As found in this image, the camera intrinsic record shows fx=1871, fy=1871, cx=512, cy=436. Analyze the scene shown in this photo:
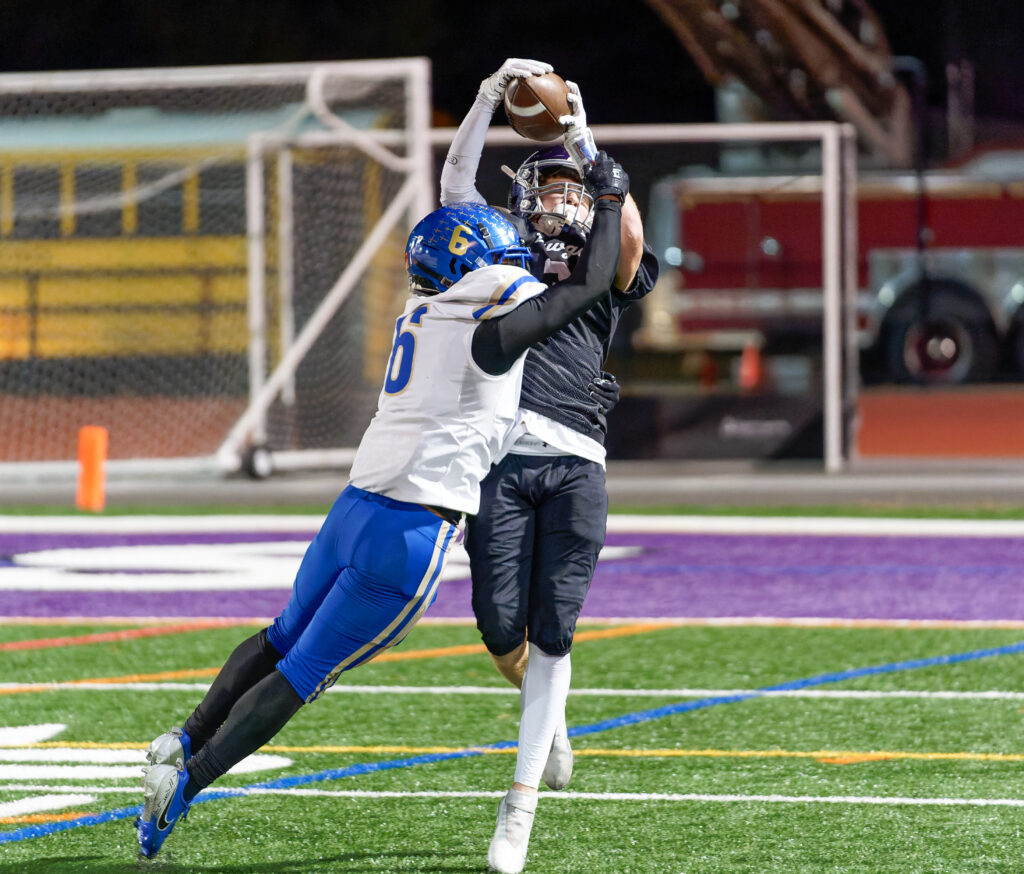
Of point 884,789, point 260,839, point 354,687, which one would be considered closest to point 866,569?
point 354,687

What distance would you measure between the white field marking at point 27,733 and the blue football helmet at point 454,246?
2561 millimetres

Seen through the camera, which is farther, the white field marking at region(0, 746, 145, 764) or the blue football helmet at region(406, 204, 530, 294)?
the white field marking at region(0, 746, 145, 764)

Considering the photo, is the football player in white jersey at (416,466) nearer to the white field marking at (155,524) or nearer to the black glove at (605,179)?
the black glove at (605,179)

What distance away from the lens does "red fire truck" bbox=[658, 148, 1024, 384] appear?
19359 millimetres

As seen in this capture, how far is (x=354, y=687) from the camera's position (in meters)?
7.21

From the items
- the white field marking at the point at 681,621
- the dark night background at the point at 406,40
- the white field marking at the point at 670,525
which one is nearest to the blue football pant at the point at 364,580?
the white field marking at the point at 681,621

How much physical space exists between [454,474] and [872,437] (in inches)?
632

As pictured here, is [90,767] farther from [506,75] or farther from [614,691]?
[506,75]

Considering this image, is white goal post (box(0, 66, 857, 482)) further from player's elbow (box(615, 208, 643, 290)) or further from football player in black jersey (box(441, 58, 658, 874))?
player's elbow (box(615, 208, 643, 290))

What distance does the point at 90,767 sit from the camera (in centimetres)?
582

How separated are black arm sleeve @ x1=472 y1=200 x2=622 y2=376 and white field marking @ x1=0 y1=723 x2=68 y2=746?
264cm

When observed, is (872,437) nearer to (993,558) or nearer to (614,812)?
(993,558)

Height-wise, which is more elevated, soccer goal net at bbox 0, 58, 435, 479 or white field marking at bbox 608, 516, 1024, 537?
soccer goal net at bbox 0, 58, 435, 479

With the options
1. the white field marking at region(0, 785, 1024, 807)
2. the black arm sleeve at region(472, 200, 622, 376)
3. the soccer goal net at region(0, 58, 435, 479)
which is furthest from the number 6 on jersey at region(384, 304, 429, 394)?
the soccer goal net at region(0, 58, 435, 479)
